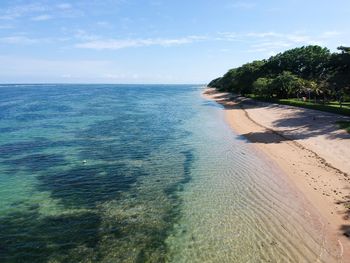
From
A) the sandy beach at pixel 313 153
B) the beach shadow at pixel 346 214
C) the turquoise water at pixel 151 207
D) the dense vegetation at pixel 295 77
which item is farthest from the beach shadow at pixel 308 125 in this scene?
the beach shadow at pixel 346 214

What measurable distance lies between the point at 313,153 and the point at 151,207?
722 inches

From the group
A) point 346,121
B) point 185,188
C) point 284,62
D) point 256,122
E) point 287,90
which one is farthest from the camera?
point 284,62

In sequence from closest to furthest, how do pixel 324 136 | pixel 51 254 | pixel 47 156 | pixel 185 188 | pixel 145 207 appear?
1. pixel 51 254
2. pixel 145 207
3. pixel 185 188
4. pixel 47 156
5. pixel 324 136

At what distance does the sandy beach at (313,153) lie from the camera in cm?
1912

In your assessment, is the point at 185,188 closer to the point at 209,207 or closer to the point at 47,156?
the point at 209,207

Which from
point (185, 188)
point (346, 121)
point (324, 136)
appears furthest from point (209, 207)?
point (346, 121)

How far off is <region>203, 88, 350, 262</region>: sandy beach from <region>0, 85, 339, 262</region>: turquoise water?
1009mm

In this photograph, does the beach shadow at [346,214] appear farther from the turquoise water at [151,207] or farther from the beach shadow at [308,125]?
the beach shadow at [308,125]

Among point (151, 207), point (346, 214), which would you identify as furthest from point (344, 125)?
point (151, 207)

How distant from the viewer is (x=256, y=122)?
177ft

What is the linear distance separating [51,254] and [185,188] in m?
10.6

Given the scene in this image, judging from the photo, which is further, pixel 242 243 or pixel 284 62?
pixel 284 62

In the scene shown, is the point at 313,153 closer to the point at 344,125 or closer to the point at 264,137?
the point at 264,137

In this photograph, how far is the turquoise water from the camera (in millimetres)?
15180
